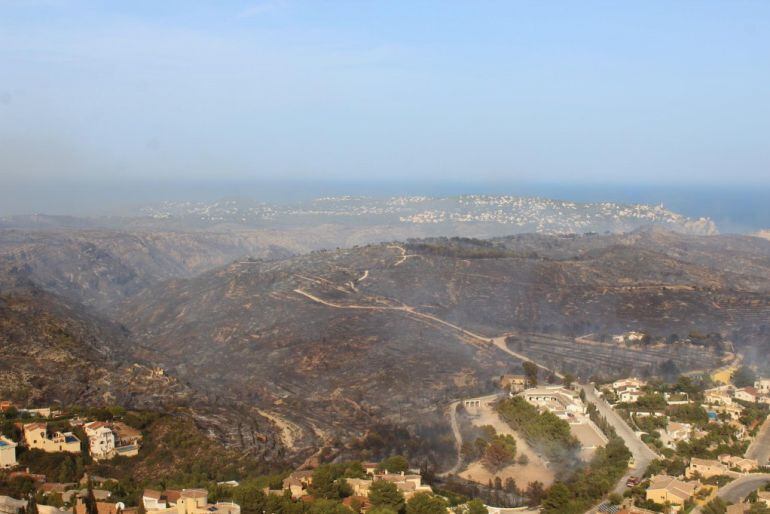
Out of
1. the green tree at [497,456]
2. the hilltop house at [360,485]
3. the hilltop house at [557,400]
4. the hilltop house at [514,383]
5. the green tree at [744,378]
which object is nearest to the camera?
the hilltop house at [360,485]

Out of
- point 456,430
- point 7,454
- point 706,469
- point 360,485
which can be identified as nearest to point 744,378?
point 456,430

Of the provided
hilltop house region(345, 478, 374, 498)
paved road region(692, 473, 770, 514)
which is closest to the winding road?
paved road region(692, 473, 770, 514)

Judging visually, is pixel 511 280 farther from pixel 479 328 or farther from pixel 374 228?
pixel 374 228

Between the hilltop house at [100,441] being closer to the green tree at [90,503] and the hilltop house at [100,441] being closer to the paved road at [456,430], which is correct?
the green tree at [90,503]

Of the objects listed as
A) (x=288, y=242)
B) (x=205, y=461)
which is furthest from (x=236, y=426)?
(x=288, y=242)

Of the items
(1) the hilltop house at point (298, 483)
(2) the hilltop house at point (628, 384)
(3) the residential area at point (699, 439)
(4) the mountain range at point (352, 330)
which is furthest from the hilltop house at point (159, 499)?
(2) the hilltop house at point (628, 384)

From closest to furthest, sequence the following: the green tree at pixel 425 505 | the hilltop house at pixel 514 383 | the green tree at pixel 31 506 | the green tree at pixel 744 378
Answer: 1. the green tree at pixel 31 506
2. the green tree at pixel 425 505
3. the hilltop house at pixel 514 383
4. the green tree at pixel 744 378

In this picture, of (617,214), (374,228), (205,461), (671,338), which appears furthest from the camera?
(617,214)
